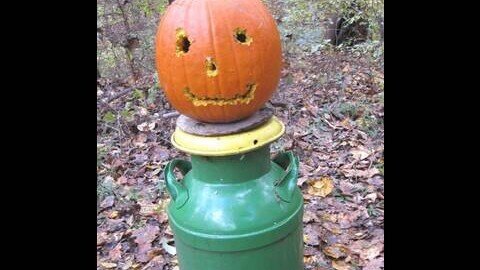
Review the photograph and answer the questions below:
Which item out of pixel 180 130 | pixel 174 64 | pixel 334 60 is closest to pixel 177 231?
pixel 180 130

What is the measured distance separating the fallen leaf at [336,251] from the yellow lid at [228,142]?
43.9 inches

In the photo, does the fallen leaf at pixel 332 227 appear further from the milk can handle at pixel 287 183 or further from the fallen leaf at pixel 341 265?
the milk can handle at pixel 287 183

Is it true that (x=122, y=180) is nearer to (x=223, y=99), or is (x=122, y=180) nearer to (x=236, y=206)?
(x=236, y=206)

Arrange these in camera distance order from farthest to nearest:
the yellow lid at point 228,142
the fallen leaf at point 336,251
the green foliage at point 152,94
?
the green foliage at point 152,94 → the fallen leaf at point 336,251 → the yellow lid at point 228,142

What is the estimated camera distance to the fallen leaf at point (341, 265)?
3164 millimetres

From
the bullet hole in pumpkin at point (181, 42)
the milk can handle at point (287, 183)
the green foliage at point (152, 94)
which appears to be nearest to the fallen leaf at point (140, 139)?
the green foliage at point (152, 94)

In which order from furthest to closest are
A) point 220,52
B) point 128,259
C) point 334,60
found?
point 334,60, point 128,259, point 220,52

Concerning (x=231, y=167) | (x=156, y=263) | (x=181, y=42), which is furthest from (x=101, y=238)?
(x=181, y=42)

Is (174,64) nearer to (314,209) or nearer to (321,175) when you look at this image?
(314,209)

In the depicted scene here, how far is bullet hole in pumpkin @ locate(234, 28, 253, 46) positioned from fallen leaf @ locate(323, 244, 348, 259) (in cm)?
158

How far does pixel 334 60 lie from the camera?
18.7ft

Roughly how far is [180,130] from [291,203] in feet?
2.11

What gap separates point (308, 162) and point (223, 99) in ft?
6.81

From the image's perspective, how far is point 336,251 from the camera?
3295 millimetres
